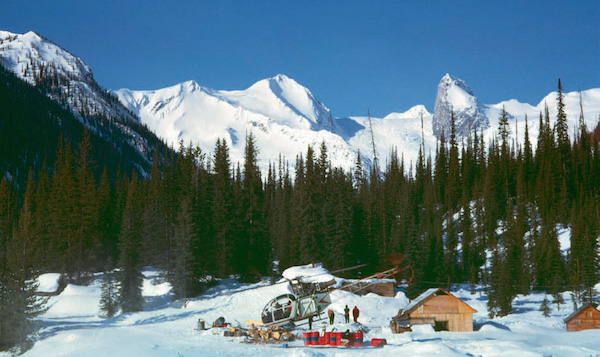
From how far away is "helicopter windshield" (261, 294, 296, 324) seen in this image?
115ft

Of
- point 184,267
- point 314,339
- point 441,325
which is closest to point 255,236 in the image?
point 184,267

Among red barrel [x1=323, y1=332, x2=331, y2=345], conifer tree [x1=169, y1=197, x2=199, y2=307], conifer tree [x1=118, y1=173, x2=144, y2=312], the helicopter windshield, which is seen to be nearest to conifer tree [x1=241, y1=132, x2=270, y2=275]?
conifer tree [x1=169, y1=197, x2=199, y2=307]

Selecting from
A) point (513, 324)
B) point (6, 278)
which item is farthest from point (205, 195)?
point (513, 324)

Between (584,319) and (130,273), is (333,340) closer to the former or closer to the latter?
(584,319)

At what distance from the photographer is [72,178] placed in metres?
68.4

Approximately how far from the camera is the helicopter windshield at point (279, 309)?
115 feet

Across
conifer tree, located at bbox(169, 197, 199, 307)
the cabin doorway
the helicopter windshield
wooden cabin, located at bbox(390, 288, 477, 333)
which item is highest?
conifer tree, located at bbox(169, 197, 199, 307)

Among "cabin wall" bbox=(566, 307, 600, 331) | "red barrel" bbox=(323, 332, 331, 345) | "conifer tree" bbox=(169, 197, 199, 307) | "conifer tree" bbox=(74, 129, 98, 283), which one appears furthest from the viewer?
"conifer tree" bbox=(74, 129, 98, 283)

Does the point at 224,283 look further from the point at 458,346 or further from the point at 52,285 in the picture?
the point at 458,346

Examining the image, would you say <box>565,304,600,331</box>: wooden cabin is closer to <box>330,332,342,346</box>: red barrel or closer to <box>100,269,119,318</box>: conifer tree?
<box>330,332,342,346</box>: red barrel

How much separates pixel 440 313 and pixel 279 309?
14.5 m

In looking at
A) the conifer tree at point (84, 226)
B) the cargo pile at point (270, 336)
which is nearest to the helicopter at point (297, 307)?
the cargo pile at point (270, 336)

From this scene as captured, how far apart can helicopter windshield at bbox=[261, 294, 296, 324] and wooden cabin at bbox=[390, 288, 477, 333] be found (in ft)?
36.1

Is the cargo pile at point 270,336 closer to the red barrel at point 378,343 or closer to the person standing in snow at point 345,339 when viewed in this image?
the person standing in snow at point 345,339
